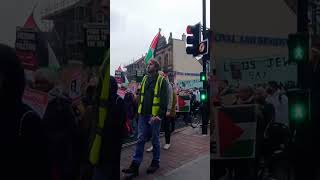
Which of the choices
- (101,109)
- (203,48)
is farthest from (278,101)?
(203,48)

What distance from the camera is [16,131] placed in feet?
9.03

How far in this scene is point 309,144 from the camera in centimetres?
552

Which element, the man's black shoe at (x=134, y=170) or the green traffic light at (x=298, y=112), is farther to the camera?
the man's black shoe at (x=134, y=170)

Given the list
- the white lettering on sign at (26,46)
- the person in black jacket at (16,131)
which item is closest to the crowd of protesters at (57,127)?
the person in black jacket at (16,131)

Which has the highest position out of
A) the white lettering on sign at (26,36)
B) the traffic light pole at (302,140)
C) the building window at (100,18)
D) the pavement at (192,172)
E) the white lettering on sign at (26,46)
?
the building window at (100,18)

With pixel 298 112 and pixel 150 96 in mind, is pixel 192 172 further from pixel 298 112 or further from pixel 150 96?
pixel 298 112

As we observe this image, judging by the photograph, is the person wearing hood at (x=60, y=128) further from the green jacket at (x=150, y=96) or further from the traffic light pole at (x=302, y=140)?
the green jacket at (x=150, y=96)

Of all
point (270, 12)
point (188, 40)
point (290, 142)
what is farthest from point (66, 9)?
point (188, 40)

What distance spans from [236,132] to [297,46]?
114 cm

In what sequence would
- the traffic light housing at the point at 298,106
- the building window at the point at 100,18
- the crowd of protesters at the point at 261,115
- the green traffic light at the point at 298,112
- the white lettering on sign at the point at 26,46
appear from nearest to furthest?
the white lettering on sign at the point at 26,46 < the building window at the point at 100,18 < the crowd of protesters at the point at 261,115 < the traffic light housing at the point at 298,106 < the green traffic light at the point at 298,112

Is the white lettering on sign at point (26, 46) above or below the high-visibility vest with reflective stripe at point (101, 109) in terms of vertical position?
above

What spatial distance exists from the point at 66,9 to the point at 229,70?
206 centimetres

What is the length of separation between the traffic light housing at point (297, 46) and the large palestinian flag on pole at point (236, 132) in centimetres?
75

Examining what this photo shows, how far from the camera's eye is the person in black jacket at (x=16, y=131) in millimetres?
2693
